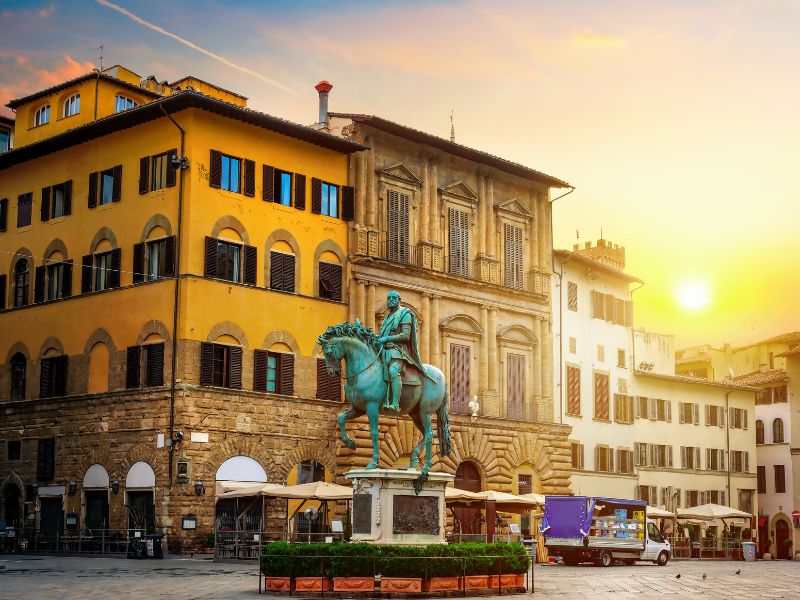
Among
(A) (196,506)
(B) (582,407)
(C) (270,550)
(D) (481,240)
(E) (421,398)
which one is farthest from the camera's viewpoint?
(B) (582,407)

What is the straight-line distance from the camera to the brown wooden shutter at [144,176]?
4266 centimetres

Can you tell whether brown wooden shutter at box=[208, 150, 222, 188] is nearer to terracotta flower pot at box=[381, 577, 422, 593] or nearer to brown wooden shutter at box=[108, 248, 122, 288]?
brown wooden shutter at box=[108, 248, 122, 288]

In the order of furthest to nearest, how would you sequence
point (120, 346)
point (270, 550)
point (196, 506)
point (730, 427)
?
point (730, 427) → point (120, 346) → point (196, 506) → point (270, 550)

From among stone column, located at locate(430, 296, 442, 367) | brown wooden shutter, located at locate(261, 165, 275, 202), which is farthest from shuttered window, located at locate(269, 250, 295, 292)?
stone column, located at locate(430, 296, 442, 367)

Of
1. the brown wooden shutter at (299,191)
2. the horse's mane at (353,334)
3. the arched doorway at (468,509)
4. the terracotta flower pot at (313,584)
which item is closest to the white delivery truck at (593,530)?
the arched doorway at (468,509)

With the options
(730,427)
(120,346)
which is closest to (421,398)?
(120,346)

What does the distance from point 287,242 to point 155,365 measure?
6.85 metres

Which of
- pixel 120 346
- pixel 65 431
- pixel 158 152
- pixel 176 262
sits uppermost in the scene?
pixel 158 152

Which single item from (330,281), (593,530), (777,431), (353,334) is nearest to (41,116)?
(330,281)

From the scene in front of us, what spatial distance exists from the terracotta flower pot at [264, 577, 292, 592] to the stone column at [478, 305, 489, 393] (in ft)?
89.5

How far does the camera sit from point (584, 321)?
196 ft

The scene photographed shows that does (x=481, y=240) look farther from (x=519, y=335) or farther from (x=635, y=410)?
(x=635, y=410)

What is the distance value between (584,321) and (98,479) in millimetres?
26685

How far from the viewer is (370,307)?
46469 mm
